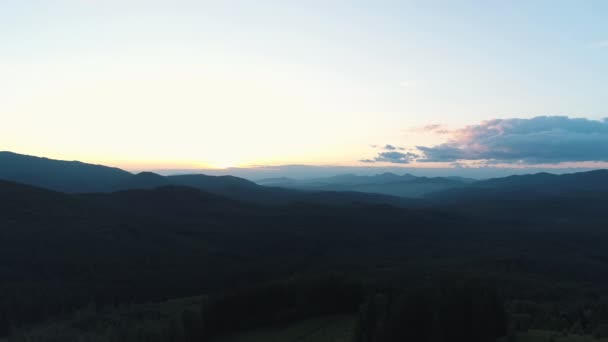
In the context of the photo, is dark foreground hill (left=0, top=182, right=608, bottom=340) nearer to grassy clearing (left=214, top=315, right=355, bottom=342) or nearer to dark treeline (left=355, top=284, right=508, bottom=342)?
dark treeline (left=355, top=284, right=508, bottom=342)

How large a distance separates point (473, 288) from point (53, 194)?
113m

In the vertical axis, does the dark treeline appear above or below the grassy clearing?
above

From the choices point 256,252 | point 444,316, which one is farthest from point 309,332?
point 256,252

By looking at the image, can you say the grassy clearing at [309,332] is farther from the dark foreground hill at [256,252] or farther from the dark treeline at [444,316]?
the dark treeline at [444,316]

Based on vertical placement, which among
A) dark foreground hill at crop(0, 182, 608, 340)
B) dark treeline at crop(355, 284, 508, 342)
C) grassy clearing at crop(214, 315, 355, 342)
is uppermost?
dark treeline at crop(355, 284, 508, 342)

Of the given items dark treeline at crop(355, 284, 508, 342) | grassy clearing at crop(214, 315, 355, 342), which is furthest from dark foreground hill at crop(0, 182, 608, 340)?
grassy clearing at crop(214, 315, 355, 342)

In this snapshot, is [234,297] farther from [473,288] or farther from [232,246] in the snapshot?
[232,246]

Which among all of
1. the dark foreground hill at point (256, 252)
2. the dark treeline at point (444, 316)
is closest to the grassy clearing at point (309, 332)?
the dark foreground hill at point (256, 252)

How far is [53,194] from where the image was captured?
11094 centimetres

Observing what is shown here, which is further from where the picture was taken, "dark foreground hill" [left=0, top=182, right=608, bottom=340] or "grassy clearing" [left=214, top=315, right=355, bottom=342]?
"dark foreground hill" [left=0, top=182, right=608, bottom=340]

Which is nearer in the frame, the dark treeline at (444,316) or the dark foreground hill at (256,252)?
the dark treeline at (444,316)

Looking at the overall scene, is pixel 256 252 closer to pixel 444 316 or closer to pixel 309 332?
pixel 309 332

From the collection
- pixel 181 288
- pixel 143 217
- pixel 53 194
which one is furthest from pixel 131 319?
pixel 53 194

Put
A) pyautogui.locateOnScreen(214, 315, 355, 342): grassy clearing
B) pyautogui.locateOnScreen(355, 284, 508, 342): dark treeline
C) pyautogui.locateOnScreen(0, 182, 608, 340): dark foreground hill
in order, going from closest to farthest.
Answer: pyautogui.locateOnScreen(355, 284, 508, 342): dark treeline
pyautogui.locateOnScreen(214, 315, 355, 342): grassy clearing
pyautogui.locateOnScreen(0, 182, 608, 340): dark foreground hill
